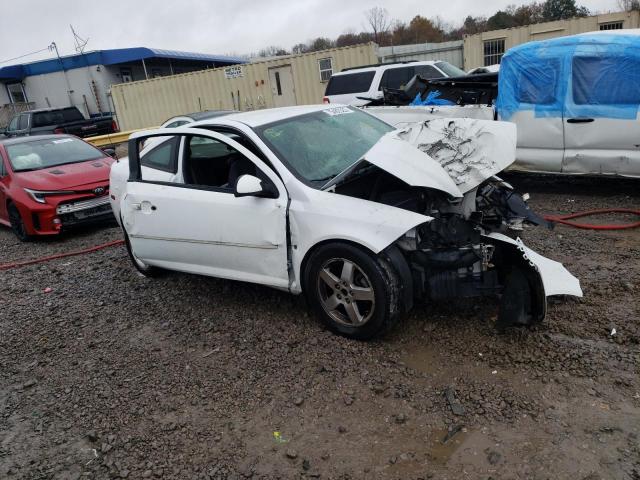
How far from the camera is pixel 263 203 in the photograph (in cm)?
385

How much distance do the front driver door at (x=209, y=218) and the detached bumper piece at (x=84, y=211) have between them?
3.20m

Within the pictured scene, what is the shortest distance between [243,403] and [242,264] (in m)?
1.21

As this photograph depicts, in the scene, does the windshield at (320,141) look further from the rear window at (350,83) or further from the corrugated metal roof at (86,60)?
the corrugated metal roof at (86,60)

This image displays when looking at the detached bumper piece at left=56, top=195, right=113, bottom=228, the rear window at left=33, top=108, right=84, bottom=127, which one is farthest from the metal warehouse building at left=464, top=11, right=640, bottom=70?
the detached bumper piece at left=56, top=195, right=113, bottom=228

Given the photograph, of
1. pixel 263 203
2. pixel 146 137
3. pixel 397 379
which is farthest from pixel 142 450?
pixel 146 137

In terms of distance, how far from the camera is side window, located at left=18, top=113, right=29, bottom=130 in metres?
15.9

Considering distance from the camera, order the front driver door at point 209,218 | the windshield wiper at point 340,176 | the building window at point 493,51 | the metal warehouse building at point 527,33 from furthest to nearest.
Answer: the building window at point 493,51
the metal warehouse building at point 527,33
the front driver door at point 209,218
the windshield wiper at point 340,176

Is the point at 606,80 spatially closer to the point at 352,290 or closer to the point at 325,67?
the point at 352,290

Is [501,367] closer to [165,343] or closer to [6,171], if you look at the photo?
[165,343]

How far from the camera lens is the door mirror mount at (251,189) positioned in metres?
3.72

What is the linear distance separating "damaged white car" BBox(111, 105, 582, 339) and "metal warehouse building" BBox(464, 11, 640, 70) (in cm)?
1760

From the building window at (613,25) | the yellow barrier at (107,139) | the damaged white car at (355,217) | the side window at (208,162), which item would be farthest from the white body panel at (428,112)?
the building window at (613,25)

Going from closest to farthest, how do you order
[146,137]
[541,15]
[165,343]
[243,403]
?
1. [243,403]
2. [165,343]
3. [146,137]
4. [541,15]

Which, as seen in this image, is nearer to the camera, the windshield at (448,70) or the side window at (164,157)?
the side window at (164,157)
